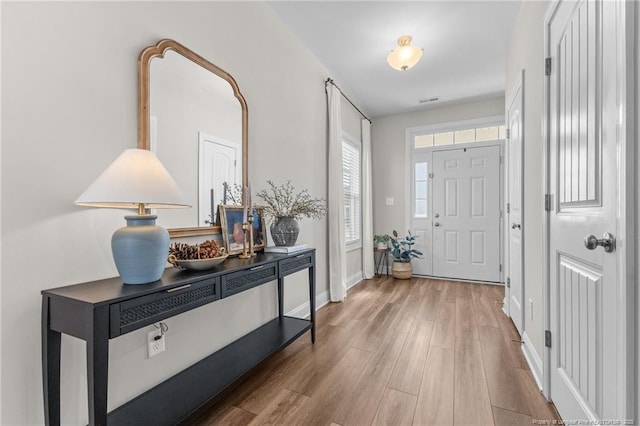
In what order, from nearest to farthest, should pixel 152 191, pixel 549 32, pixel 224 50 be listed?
pixel 152 191 → pixel 549 32 → pixel 224 50

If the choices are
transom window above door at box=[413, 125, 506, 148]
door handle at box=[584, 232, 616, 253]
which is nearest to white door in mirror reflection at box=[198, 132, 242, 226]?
door handle at box=[584, 232, 616, 253]

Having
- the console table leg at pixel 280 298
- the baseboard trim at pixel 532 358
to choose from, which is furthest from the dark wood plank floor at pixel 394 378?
the console table leg at pixel 280 298

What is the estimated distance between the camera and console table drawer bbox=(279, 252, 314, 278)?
2.01m

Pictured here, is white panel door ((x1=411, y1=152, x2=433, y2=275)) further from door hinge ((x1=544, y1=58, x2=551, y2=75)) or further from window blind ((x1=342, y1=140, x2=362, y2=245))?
door hinge ((x1=544, y1=58, x2=551, y2=75))

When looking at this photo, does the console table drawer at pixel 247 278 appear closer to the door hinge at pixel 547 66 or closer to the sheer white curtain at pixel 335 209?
the sheer white curtain at pixel 335 209

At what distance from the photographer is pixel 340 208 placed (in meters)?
3.36

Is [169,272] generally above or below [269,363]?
above

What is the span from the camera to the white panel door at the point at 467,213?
13.7 feet

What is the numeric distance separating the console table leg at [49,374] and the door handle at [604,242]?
1933mm

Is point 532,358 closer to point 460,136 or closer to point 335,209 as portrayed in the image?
point 335,209

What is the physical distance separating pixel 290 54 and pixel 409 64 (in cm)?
108

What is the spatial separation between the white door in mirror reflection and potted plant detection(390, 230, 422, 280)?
322 centimetres

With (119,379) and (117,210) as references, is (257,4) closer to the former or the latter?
(117,210)

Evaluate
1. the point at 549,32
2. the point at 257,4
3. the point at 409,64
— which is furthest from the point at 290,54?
the point at 549,32
